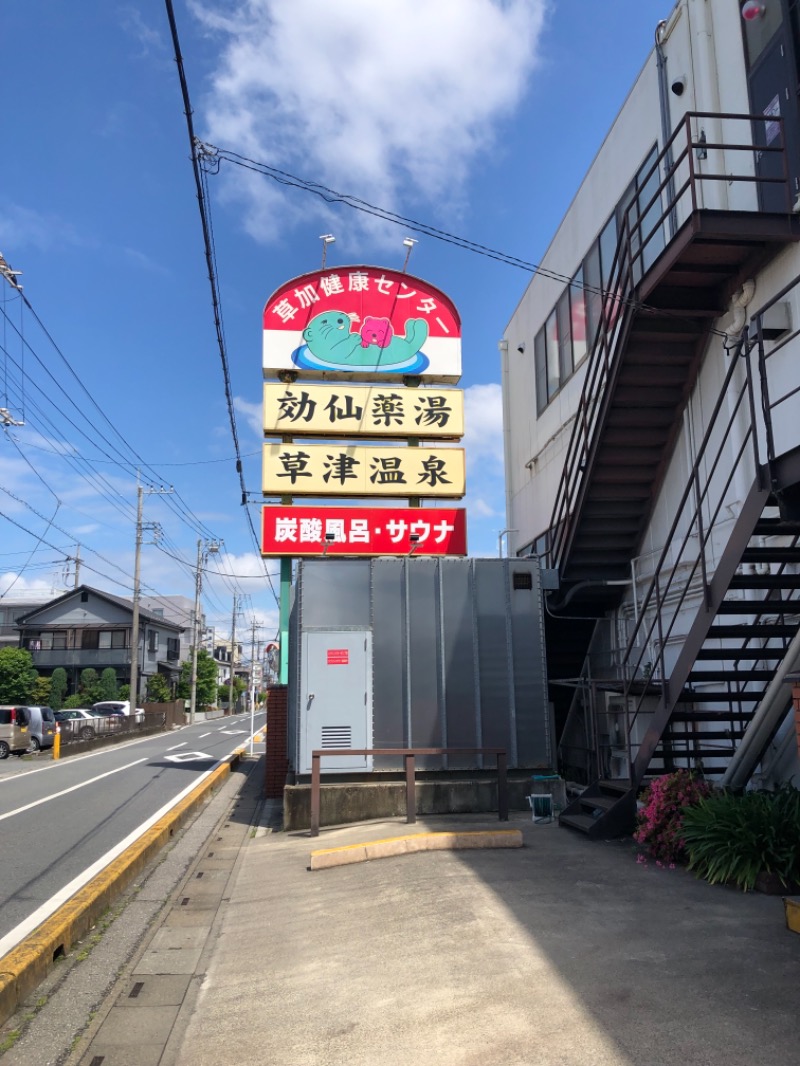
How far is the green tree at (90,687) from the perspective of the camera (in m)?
47.5

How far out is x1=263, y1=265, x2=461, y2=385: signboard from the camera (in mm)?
15000

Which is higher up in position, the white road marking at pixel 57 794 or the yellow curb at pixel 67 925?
the yellow curb at pixel 67 925

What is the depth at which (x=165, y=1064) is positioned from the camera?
404 cm

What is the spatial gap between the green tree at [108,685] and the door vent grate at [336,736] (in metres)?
40.9

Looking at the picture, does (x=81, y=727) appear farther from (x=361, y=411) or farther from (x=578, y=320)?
(x=578, y=320)

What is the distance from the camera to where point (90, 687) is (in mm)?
48281

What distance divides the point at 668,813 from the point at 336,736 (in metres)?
4.74

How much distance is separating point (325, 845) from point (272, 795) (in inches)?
217

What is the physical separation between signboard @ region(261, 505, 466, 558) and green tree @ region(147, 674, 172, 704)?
133 ft

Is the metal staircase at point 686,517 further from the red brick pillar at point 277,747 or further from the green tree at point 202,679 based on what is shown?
the green tree at point 202,679

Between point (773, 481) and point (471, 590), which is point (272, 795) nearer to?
point (471, 590)

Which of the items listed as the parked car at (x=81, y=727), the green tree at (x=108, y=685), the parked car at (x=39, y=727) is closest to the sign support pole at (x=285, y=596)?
the parked car at (x=39, y=727)

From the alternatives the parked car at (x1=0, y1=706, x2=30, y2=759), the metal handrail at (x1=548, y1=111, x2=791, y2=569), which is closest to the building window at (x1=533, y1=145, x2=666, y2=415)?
the metal handrail at (x1=548, y1=111, x2=791, y2=569)

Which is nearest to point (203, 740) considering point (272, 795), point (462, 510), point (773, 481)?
point (272, 795)
